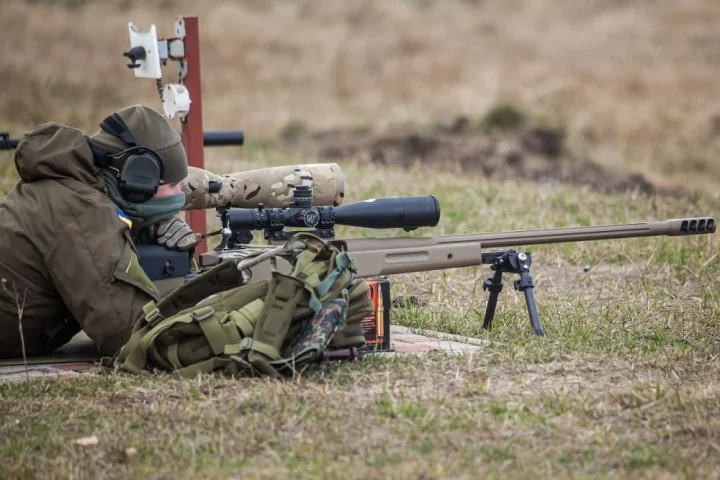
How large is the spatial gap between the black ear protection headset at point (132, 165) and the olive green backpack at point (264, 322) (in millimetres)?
513

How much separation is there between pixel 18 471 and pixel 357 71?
1971 centimetres

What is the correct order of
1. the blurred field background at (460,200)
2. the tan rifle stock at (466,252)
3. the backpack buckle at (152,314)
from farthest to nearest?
the tan rifle stock at (466,252), the backpack buckle at (152,314), the blurred field background at (460,200)

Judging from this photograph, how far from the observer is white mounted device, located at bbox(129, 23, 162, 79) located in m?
7.02

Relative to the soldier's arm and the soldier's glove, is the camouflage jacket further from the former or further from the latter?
the soldier's glove

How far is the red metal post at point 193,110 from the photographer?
7.27 metres

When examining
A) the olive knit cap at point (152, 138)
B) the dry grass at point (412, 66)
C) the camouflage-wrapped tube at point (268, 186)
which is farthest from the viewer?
the dry grass at point (412, 66)

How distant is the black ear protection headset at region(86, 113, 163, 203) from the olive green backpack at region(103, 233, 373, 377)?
0.51 metres

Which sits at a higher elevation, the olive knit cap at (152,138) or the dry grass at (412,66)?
the dry grass at (412,66)

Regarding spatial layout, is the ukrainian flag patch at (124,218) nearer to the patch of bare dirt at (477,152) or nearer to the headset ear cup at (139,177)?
the headset ear cup at (139,177)

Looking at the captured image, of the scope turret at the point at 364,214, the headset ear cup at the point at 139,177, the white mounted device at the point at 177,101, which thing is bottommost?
the scope turret at the point at 364,214

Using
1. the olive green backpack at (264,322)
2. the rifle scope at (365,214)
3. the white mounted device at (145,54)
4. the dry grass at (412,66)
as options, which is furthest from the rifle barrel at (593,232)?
the dry grass at (412,66)

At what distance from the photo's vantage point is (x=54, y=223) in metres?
5.04

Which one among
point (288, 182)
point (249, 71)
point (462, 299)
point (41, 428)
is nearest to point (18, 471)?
point (41, 428)

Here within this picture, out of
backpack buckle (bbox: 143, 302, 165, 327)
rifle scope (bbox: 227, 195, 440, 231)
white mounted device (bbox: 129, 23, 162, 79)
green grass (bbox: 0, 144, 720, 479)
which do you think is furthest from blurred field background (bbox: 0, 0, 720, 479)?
white mounted device (bbox: 129, 23, 162, 79)
